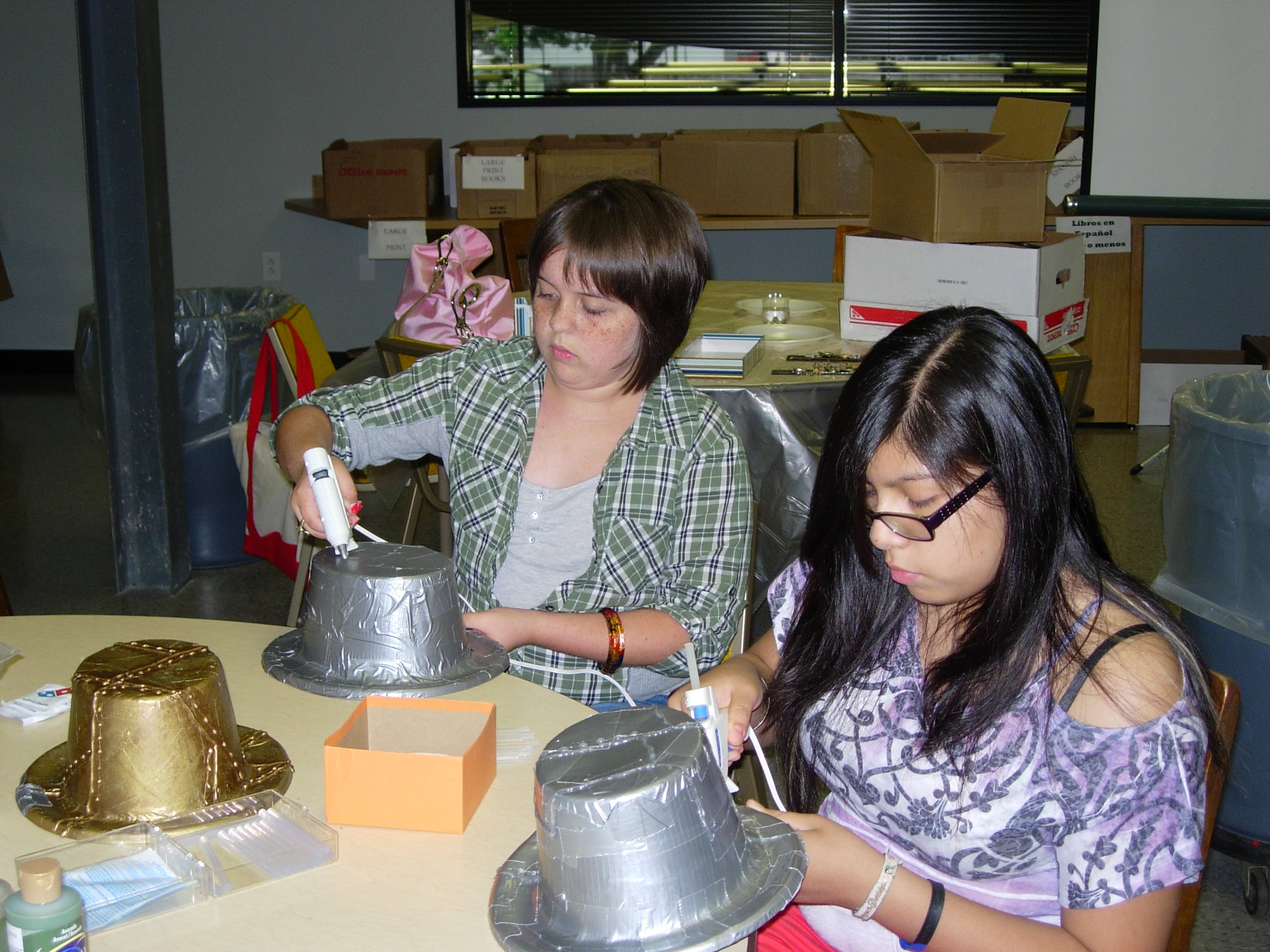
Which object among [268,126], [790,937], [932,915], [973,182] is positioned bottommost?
[790,937]

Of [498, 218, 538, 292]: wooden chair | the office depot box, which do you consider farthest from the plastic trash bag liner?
[498, 218, 538, 292]: wooden chair

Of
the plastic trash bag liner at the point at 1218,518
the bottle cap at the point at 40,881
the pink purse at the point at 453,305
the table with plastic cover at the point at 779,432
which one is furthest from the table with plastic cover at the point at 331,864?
the pink purse at the point at 453,305

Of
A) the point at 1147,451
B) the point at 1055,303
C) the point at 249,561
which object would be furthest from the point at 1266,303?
the point at 249,561

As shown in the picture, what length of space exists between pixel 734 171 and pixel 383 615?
404cm

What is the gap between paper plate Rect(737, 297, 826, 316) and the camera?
11.0ft

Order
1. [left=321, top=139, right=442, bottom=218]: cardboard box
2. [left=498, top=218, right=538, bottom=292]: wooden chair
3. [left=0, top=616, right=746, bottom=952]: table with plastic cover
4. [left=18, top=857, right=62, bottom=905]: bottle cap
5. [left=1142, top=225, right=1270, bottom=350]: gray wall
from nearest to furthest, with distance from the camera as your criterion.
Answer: [left=18, top=857, right=62, bottom=905]: bottle cap → [left=0, top=616, right=746, bottom=952]: table with plastic cover → [left=498, top=218, right=538, bottom=292]: wooden chair → [left=321, top=139, right=442, bottom=218]: cardboard box → [left=1142, top=225, right=1270, bottom=350]: gray wall

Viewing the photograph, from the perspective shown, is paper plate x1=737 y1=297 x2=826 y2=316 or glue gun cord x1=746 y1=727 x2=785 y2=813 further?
paper plate x1=737 y1=297 x2=826 y2=316

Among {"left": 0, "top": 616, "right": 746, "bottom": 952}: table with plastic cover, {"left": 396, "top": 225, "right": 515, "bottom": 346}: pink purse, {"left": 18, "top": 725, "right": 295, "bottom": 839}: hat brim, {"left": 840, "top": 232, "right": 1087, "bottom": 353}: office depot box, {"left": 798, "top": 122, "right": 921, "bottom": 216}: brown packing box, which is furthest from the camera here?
{"left": 798, "top": 122, "right": 921, "bottom": 216}: brown packing box

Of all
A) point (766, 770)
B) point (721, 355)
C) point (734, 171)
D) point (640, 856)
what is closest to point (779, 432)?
point (721, 355)

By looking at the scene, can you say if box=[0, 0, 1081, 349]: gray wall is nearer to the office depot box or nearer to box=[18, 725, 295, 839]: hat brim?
the office depot box

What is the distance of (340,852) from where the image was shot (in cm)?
102

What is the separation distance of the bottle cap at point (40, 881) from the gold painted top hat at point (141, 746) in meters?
0.20

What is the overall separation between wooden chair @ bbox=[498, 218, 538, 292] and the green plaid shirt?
89.3 inches

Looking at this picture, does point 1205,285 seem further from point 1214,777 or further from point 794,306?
point 1214,777
